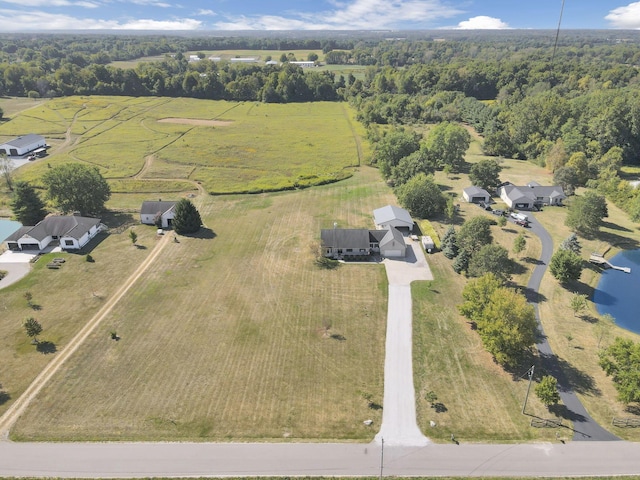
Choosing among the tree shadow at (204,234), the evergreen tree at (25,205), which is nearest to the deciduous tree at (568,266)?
the tree shadow at (204,234)

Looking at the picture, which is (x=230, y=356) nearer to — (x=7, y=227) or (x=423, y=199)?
(x=423, y=199)

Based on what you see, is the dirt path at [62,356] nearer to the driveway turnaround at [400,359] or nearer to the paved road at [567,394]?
the driveway turnaround at [400,359]

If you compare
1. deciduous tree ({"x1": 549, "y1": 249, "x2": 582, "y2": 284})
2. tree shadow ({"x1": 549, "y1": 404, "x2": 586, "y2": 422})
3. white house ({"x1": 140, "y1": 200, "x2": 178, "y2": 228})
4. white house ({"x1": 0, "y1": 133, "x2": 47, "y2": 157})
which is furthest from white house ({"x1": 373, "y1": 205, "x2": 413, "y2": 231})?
white house ({"x1": 0, "y1": 133, "x2": 47, "y2": 157})

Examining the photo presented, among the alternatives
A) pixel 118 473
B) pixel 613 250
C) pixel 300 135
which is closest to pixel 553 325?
pixel 613 250

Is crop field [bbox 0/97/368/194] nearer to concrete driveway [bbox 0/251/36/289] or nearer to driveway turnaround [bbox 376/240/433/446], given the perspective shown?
concrete driveway [bbox 0/251/36/289]

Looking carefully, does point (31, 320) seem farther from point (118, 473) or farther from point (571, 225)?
point (571, 225)

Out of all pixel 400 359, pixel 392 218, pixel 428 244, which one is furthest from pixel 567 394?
pixel 392 218
